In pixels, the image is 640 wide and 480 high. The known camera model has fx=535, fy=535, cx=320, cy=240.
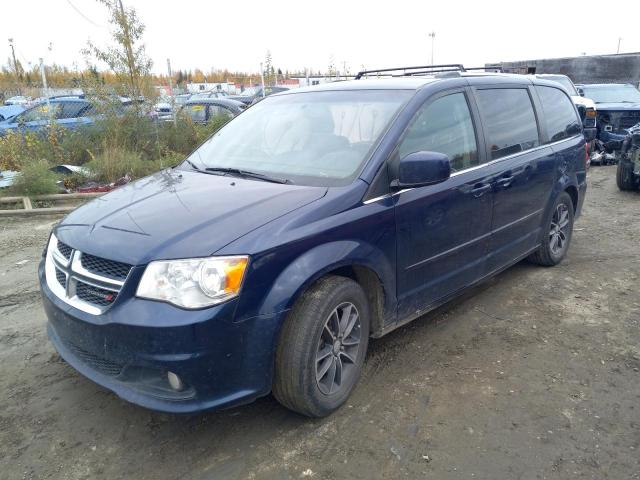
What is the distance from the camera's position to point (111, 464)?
2643 millimetres

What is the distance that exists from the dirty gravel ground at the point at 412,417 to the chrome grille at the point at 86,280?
2.40 ft

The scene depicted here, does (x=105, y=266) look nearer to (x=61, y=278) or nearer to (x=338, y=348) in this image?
(x=61, y=278)

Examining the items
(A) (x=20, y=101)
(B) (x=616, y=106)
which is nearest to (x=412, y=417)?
(B) (x=616, y=106)

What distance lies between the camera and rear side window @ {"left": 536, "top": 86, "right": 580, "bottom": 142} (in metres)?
4.89

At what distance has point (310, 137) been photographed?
3559 mm

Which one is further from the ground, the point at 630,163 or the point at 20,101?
the point at 20,101

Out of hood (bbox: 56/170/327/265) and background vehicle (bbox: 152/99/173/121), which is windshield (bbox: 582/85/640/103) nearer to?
background vehicle (bbox: 152/99/173/121)

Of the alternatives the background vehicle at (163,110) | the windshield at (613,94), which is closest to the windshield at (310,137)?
the background vehicle at (163,110)

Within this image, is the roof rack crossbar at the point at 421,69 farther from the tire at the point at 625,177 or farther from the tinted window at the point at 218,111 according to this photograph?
the tinted window at the point at 218,111

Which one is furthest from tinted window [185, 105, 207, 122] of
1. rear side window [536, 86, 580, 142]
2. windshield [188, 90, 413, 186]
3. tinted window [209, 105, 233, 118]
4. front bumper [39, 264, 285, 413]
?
front bumper [39, 264, 285, 413]

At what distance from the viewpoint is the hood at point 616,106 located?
11883 millimetres

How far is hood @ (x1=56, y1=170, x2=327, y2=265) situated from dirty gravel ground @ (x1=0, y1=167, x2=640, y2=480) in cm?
101

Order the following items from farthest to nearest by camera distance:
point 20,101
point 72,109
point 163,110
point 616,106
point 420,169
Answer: point 20,101
point 616,106
point 163,110
point 72,109
point 420,169

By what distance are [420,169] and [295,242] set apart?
92 centimetres
